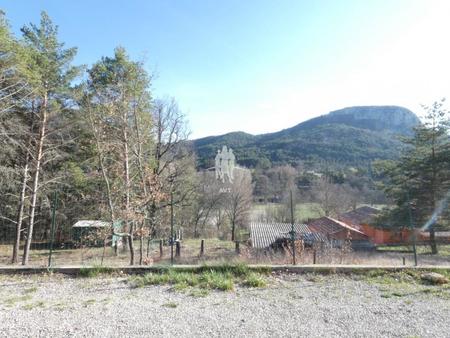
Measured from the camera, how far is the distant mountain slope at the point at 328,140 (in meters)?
67.2

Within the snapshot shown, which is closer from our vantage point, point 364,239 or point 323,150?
point 364,239

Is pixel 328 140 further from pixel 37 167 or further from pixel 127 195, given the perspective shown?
pixel 127 195

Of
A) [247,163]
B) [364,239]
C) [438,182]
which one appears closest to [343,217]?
[364,239]

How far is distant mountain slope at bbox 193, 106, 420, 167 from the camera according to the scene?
67.2 meters

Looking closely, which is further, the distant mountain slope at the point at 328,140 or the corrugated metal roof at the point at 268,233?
the distant mountain slope at the point at 328,140

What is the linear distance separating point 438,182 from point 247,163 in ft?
145

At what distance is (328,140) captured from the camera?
78.8m

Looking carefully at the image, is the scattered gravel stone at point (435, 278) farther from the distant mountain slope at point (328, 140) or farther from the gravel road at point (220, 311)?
the distant mountain slope at point (328, 140)

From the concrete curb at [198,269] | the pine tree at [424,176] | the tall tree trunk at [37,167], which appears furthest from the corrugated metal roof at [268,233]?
the concrete curb at [198,269]

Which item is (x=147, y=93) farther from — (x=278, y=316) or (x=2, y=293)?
(x=278, y=316)

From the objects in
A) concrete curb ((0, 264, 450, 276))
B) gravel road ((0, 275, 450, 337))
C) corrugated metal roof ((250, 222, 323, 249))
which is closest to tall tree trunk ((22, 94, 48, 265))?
concrete curb ((0, 264, 450, 276))

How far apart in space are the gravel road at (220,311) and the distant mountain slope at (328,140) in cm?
5035

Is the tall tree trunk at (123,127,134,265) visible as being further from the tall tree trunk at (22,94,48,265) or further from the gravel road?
the tall tree trunk at (22,94,48,265)

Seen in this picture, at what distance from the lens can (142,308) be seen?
4.18 metres
